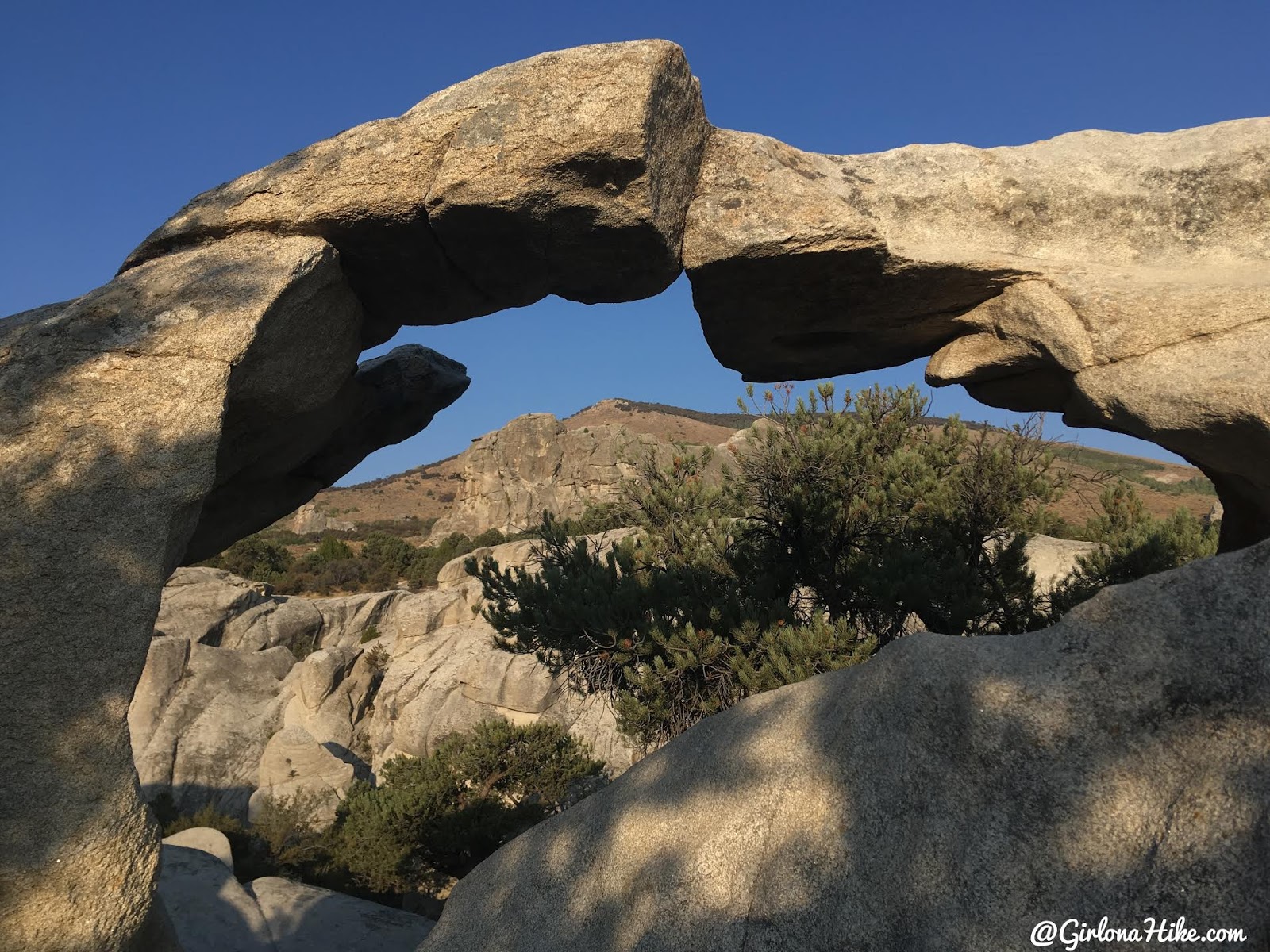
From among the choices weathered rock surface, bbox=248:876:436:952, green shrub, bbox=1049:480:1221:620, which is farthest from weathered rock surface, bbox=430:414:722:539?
weathered rock surface, bbox=248:876:436:952

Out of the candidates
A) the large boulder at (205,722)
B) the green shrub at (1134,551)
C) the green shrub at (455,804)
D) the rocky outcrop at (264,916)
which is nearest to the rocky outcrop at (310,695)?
the large boulder at (205,722)

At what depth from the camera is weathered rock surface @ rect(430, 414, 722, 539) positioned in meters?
46.1

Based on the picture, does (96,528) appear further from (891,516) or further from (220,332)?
(891,516)

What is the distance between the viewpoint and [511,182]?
160 inches

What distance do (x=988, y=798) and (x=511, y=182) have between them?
3071mm

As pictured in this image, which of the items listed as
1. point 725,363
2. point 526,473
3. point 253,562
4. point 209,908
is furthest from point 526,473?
point 725,363

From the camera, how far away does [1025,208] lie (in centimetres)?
444

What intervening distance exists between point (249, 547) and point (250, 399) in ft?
113

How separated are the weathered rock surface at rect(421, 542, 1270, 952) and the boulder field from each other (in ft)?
0.04

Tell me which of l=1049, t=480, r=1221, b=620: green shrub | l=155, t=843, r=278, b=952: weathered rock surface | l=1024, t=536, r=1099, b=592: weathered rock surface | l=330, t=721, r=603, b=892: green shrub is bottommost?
l=330, t=721, r=603, b=892: green shrub

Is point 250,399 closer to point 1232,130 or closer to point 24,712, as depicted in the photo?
point 24,712

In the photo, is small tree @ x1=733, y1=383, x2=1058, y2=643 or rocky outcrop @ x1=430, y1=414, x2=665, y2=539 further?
rocky outcrop @ x1=430, y1=414, x2=665, y2=539

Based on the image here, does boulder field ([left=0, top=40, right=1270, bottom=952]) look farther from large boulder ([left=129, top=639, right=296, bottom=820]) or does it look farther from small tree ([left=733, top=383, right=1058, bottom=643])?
large boulder ([left=129, top=639, right=296, bottom=820])

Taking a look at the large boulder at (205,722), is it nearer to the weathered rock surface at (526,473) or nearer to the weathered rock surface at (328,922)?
the weathered rock surface at (328,922)
